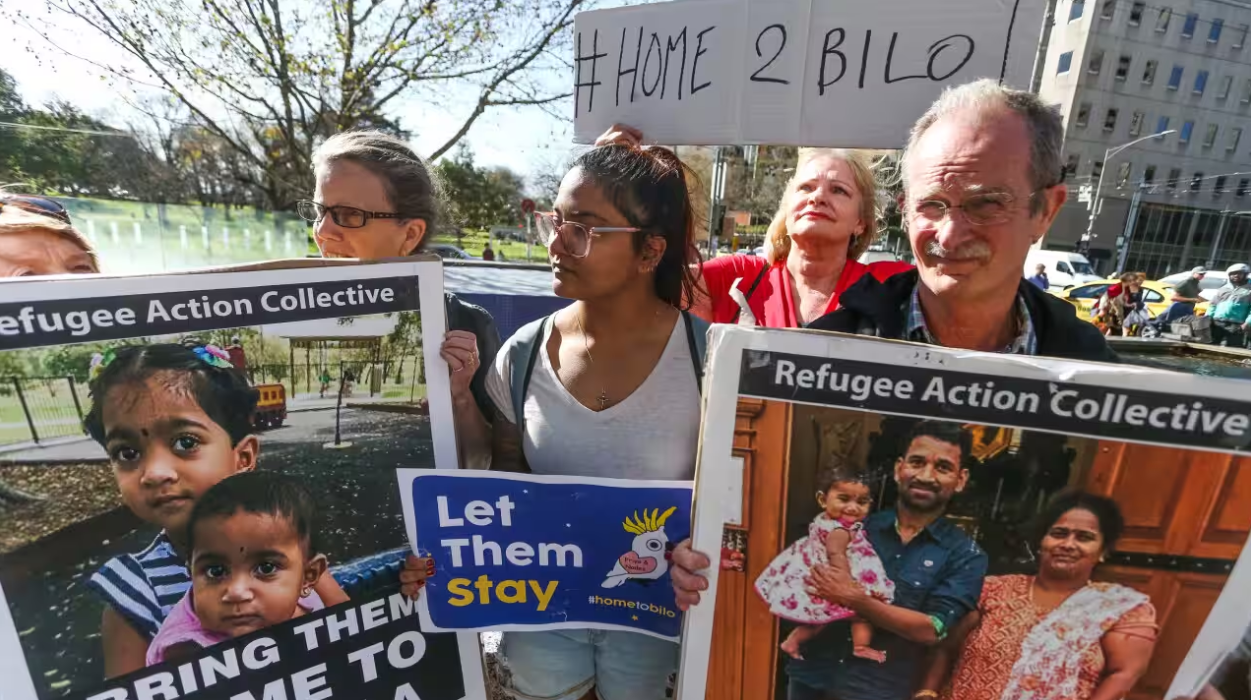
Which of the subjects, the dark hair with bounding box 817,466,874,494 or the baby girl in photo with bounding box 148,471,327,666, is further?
the baby girl in photo with bounding box 148,471,327,666

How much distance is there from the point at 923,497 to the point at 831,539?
17cm

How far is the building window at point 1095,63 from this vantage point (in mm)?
35250

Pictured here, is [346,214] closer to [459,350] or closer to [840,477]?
[459,350]

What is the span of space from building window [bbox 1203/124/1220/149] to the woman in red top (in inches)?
2068

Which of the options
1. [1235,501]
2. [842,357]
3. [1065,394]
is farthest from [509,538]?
[1235,501]

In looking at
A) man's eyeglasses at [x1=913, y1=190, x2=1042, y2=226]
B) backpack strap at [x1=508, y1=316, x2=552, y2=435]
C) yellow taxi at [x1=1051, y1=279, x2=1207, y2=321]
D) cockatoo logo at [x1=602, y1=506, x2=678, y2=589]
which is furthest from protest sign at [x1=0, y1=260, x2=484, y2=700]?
yellow taxi at [x1=1051, y1=279, x2=1207, y2=321]

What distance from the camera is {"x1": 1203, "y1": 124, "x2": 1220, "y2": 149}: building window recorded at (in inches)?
1496

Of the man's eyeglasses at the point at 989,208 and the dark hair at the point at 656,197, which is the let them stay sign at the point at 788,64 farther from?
the man's eyeglasses at the point at 989,208

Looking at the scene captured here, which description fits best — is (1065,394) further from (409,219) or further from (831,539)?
(409,219)

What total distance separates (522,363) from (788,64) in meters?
1.31

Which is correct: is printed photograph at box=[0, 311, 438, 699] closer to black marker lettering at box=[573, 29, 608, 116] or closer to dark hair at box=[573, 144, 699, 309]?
dark hair at box=[573, 144, 699, 309]

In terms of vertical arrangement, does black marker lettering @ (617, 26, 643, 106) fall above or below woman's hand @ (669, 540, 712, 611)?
above

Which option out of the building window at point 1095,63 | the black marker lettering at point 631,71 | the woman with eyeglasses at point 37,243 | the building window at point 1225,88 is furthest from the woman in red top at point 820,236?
the building window at point 1225,88

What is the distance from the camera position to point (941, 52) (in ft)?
5.73
